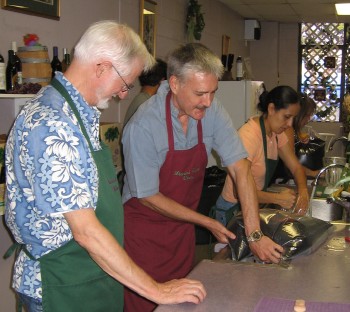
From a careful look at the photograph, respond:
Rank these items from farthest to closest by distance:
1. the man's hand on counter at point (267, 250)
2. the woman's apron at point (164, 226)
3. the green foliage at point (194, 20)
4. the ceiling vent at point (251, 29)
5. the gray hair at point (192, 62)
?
the ceiling vent at point (251, 29) → the green foliage at point (194, 20) → the woman's apron at point (164, 226) → the gray hair at point (192, 62) → the man's hand on counter at point (267, 250)

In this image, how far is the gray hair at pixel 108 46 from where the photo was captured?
4.14ft

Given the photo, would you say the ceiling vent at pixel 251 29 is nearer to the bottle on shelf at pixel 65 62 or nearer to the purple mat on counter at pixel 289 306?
the bottle on shelf at pixel 65 62

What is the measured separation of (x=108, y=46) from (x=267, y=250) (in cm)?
81

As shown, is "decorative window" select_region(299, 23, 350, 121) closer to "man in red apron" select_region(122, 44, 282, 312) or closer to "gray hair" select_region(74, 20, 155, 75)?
"man in red apron" select_region(122, 44, 282, 312)

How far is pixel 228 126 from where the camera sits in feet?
6.58

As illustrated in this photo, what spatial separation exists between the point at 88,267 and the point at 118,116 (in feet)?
8.00

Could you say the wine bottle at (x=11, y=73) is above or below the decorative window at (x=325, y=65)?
below

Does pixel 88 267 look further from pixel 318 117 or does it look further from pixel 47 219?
pixel 318 117

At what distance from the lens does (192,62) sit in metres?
1.75

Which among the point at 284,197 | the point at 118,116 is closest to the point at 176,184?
the point at 284,197

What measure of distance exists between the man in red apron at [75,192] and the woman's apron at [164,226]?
0.52m

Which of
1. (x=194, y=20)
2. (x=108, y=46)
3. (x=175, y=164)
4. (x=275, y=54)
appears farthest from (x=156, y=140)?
(x=275, y=54)

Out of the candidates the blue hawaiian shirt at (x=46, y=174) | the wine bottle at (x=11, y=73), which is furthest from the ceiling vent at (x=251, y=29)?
the blue hawaiian shirt at (x=46, y=174)

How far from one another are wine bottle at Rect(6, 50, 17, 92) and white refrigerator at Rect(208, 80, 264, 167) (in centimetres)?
235
